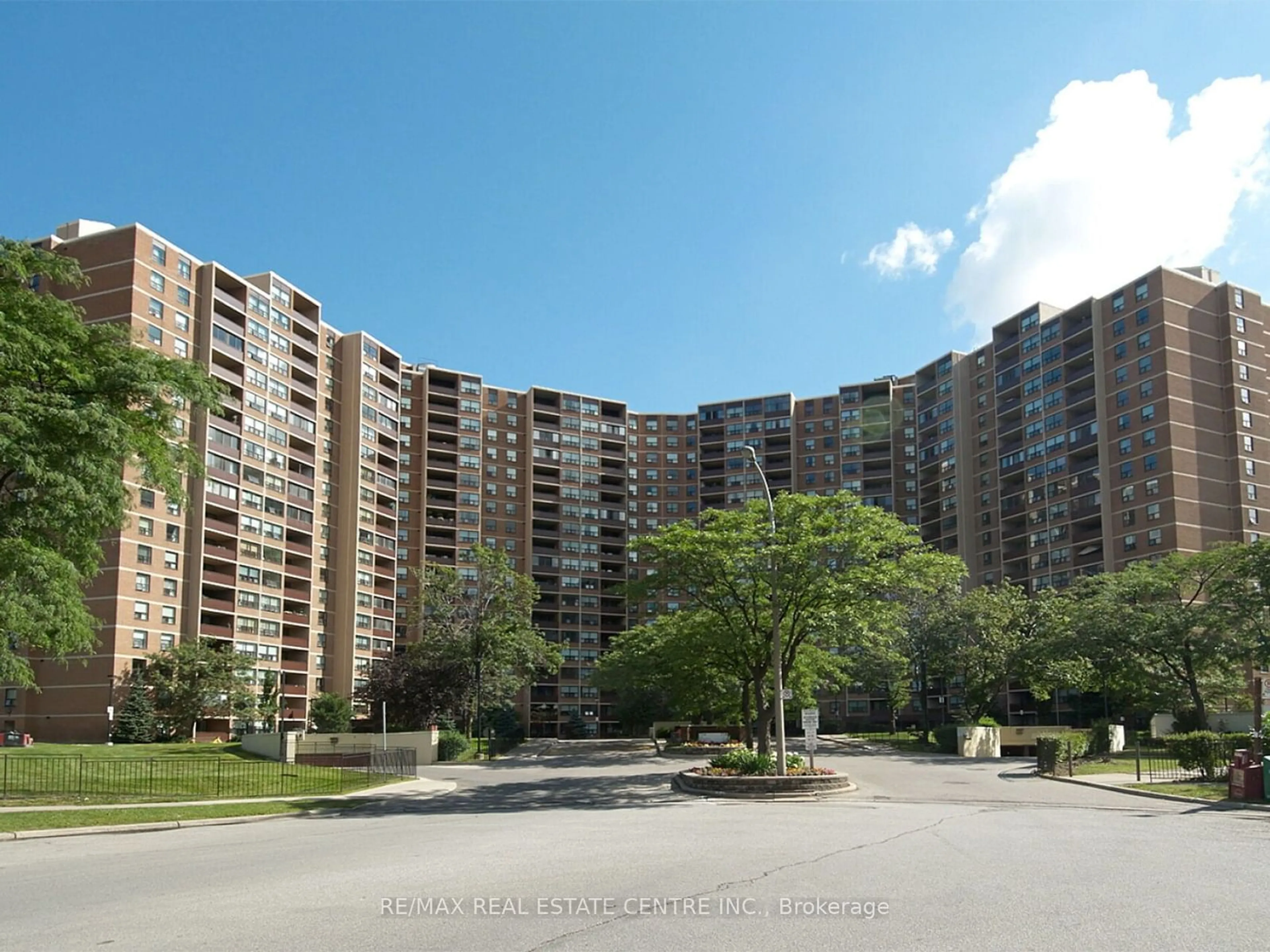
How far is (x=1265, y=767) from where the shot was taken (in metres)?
24.2

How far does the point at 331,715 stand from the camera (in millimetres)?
74875

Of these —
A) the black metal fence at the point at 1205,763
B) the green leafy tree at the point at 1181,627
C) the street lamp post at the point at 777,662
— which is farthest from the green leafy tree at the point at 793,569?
the green leafy tree at the point at 1181,627

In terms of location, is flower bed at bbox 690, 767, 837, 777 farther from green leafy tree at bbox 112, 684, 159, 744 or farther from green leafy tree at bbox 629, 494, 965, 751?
green leafy tree at bbox 112, 684, 159, 744

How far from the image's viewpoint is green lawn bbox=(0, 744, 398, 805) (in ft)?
91.0

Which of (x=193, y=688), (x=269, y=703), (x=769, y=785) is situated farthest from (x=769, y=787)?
(x=269, y=703)

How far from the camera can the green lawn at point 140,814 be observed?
845 inches

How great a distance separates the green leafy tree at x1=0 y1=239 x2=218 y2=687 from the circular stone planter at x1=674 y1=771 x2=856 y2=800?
57.7 ft

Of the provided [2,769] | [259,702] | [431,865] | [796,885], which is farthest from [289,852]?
[259,702]

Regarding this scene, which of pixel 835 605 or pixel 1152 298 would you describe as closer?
pixel 835 605

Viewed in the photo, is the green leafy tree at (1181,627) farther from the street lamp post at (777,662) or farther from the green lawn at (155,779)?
the green lawn at (155,779)

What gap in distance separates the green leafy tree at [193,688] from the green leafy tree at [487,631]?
13114 millimetres

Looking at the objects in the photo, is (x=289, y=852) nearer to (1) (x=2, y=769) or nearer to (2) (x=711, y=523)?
(2) (x=711, y=523)

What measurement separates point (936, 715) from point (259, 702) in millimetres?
74758

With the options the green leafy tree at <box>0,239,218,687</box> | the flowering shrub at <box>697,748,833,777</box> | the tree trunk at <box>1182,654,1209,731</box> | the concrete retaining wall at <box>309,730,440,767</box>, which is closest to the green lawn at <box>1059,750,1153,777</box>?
the tree trunk at <box>1182,654,1209,731</box>
